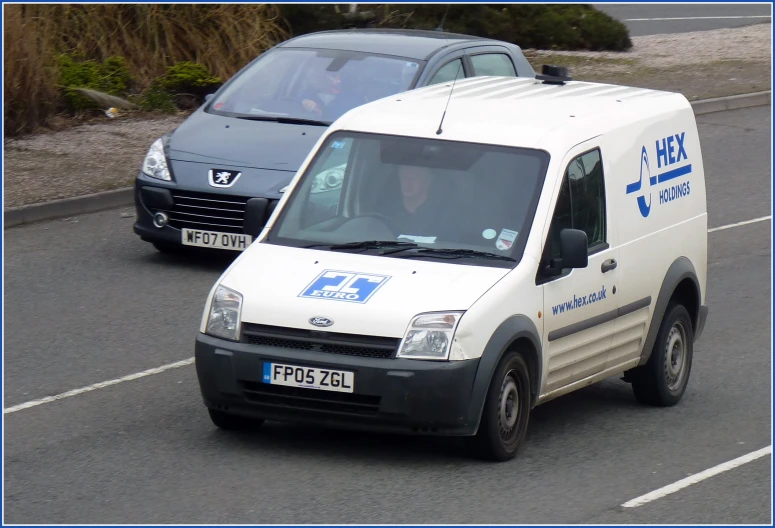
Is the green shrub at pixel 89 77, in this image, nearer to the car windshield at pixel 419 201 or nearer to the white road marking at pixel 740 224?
the white road marking at pixel 740 224

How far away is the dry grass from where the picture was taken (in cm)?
1958

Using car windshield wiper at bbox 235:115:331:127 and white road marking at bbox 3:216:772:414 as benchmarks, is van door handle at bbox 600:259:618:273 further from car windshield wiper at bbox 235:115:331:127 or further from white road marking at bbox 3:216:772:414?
car windshield wiper at bbox 235:115:331:127

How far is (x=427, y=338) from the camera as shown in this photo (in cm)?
686

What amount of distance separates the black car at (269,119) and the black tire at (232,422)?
3.70 m

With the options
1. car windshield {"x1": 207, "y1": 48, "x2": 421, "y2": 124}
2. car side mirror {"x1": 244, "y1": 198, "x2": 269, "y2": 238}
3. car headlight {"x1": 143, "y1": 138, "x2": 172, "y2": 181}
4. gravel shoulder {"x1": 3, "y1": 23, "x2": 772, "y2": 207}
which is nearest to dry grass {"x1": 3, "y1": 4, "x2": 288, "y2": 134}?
gravel shoulder {"x1": 3, "y1": 23, "x2": 772, "y2": 207}

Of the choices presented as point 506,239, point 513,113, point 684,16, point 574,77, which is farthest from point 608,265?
point 684,16

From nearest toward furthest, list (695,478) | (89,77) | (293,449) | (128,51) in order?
(695,478)
(293,449)
(89,77)
(128,51)

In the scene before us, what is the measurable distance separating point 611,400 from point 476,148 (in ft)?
6.75

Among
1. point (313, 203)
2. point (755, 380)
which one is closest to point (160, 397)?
point (313, 203)

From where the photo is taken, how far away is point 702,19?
33594 mm

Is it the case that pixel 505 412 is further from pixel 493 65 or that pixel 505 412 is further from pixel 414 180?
pixel 493 65

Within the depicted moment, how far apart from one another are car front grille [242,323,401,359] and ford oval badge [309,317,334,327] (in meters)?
0.05

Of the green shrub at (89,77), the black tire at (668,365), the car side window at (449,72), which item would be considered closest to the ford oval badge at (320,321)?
the black tire at (668,365)

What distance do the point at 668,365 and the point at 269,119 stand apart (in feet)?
Answer: 16.3
